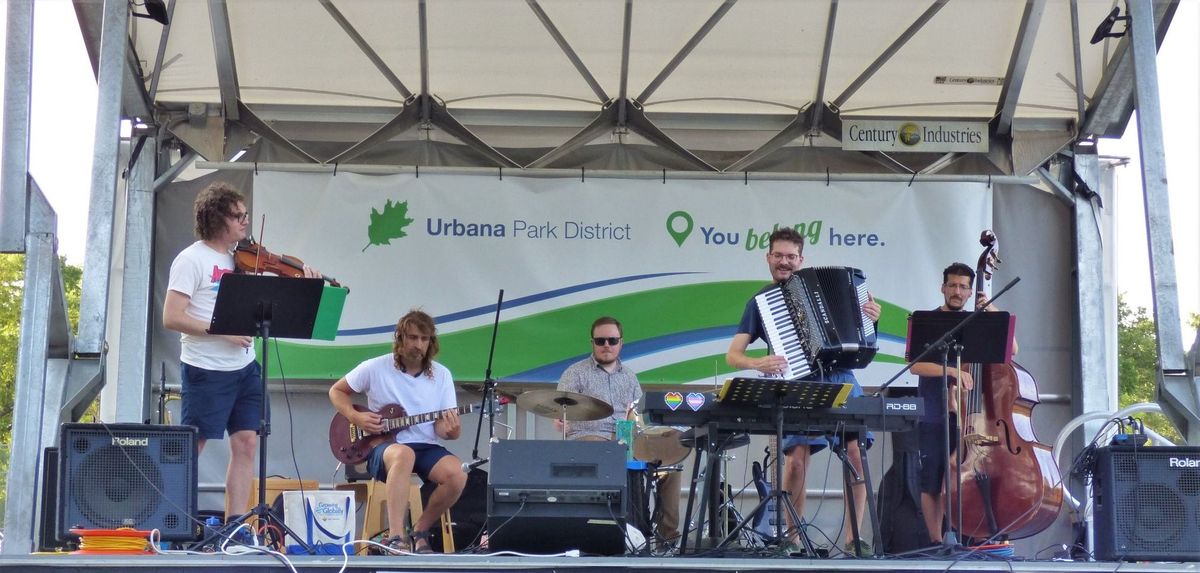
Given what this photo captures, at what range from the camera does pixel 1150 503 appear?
14.9 feet

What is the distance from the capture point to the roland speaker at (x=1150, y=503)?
450cm

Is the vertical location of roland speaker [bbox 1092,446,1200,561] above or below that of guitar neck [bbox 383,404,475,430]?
below

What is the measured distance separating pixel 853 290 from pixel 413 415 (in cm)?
255

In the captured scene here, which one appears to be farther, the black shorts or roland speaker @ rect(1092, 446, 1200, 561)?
the black shorts

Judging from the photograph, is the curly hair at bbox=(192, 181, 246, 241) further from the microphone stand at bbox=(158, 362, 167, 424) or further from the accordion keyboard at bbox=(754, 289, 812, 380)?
the accordion keyboard at bbox=(754, 289, 812, 380)

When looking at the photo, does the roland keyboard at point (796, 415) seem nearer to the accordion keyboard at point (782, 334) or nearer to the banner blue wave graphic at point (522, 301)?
the accordion keyboard at point (782, 334)

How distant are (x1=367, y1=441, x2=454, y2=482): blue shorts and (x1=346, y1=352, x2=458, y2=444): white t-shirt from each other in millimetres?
38

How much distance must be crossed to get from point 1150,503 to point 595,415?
302cm

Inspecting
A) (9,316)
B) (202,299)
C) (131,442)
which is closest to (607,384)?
(202,299)

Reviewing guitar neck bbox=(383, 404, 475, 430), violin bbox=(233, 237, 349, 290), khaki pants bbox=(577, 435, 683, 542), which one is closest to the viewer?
violin bbox=(233, 237, 349, 290)

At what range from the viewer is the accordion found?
5344 millimetres

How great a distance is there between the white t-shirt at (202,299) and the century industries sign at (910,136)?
4482 mm

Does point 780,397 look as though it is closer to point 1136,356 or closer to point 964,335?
point 964,335

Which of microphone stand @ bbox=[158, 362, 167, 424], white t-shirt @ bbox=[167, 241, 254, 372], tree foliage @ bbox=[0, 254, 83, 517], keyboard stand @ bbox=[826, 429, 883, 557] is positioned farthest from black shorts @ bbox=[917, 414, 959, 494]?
tree foliage @ bbox=[0, 254, 83, 517]
